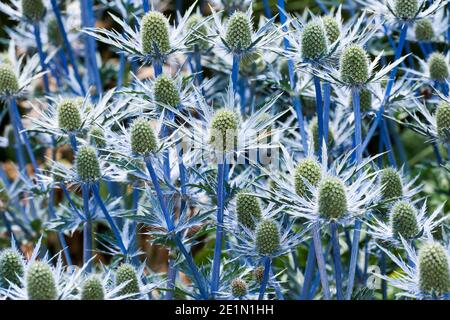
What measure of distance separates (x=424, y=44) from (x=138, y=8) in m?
0.99

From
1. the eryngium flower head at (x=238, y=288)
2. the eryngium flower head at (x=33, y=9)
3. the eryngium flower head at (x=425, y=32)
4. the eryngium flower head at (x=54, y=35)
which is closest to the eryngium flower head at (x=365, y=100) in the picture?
the eryngium flower head at (x=425, y=32)

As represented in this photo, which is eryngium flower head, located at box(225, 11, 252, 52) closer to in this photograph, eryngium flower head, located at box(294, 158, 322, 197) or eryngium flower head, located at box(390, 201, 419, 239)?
eryngium flower head, located at box(294, 158, 322, 197)

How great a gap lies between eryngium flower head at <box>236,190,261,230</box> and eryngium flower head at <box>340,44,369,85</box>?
0.36 meters

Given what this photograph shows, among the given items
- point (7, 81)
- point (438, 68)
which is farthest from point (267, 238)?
point (7, 81)

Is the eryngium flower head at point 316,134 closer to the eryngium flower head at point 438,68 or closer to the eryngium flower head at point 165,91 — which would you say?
the eryngium flower head at point 438,68

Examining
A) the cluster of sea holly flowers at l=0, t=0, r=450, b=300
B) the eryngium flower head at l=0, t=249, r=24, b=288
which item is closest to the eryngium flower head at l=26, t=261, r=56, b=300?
the cluster of sea holly flowers at l=0, t=0, r=450, b=300

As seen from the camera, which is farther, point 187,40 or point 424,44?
point 424,44

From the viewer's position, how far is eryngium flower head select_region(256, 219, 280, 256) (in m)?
1.80

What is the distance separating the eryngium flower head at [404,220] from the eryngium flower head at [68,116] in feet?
2.70

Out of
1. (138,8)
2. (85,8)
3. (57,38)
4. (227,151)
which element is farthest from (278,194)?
(57,38)

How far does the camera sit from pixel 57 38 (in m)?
2.98

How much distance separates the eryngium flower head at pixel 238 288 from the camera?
1.87 meters
